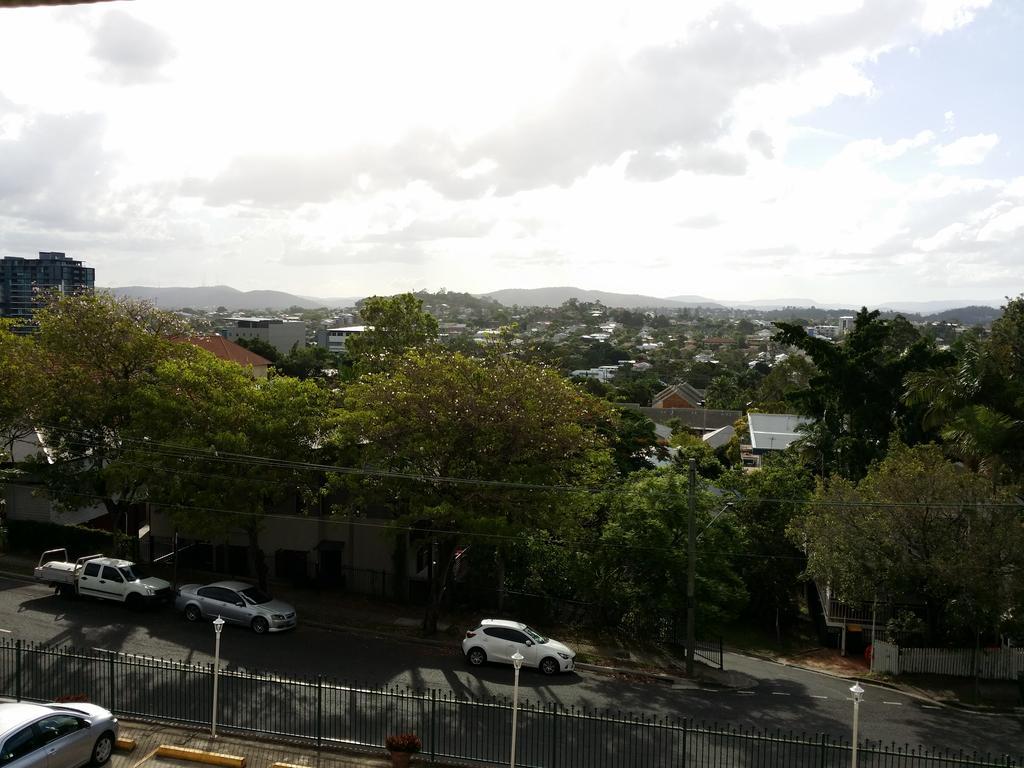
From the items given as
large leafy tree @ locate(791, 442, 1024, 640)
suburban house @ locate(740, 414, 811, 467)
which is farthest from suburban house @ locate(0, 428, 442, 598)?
suburban house @ locate(740, 414, 811, 467)

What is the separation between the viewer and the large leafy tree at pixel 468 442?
24.8 meters

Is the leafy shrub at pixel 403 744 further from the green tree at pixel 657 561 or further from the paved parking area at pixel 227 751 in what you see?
the green tree at pixel 657 561

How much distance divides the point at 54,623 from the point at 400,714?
1277cm

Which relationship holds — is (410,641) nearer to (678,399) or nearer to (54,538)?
(54,538)

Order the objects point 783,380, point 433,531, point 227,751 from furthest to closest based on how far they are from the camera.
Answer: point 783,380 < point 433,531 < point 227,751

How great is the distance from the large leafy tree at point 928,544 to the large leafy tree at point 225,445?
16.1 metres

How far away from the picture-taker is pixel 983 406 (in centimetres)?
2544

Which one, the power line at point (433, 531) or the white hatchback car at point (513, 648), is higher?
the power line at point (433, 531)

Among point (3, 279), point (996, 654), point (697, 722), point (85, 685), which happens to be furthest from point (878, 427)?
point (3, 279)

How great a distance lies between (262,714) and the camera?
682 inches

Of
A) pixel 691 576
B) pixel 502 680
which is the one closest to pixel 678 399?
pixel 691 576

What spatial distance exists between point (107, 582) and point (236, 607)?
445cm

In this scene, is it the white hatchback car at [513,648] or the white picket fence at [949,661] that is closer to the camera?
the white hatchback car at [513,648]

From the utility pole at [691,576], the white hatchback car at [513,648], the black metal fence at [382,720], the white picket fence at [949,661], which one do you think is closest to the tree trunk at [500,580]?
the white hatchback car at [513,648]
